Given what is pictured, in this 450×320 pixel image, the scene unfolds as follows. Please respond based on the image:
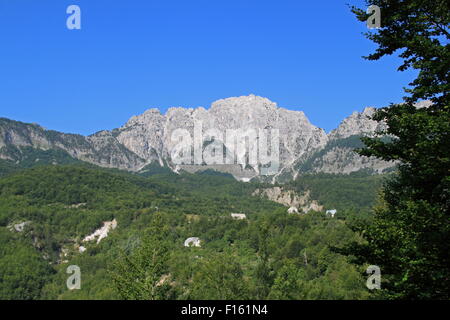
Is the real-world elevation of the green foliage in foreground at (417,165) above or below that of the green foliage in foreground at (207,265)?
above

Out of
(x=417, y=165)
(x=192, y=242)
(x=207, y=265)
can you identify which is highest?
(x=417, y=165)

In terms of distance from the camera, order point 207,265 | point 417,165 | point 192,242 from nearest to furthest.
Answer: point 417,165 < point 207,265 < point 192,242

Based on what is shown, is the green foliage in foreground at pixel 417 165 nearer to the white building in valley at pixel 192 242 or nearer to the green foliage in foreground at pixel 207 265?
the green foliage in foreground at pixel 207 265

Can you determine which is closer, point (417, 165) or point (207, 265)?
point (417, 165)

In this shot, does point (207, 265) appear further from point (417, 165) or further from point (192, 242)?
point (192, 242)

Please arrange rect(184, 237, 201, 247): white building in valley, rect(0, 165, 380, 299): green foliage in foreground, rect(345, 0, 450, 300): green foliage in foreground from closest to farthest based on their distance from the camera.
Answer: rect(345, 0, 450, 300): green foliage in foreground, rect(0, 165, 380, 299): green foliage in foreground, rect(184, 237, 201, 247): white building in valley

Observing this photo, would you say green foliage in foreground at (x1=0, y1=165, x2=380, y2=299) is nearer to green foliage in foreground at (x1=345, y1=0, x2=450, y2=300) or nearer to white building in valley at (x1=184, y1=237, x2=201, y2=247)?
white building in valley at (x1=184, y1=237, x2=201, y2=247)

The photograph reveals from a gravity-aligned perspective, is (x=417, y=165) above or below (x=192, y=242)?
above

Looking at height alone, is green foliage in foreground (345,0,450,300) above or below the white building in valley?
above

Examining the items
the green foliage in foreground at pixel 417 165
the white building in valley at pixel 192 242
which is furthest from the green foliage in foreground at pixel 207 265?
the green foliage in foreground at pixel 417 165

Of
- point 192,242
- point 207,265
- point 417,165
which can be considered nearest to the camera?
point 417,165

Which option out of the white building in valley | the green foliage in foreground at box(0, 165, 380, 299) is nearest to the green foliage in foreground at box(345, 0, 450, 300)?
the green foliage in foreground at box(0, 165, 380, 299)

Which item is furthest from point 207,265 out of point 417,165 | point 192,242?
point 192,242

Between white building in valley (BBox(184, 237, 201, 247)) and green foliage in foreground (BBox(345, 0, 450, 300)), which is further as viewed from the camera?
white building in valley (BBox(184, 237, 201, 247))
